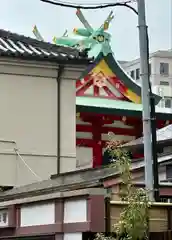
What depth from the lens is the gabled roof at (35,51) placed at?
19625 millimetres

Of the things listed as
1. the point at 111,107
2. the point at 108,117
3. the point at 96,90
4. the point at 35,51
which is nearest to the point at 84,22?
the point at 96,90

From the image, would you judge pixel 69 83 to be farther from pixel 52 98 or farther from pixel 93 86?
pixel 93 86

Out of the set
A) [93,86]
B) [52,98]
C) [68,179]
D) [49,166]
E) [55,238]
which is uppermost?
[93,86]

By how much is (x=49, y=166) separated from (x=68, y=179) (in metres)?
7.25

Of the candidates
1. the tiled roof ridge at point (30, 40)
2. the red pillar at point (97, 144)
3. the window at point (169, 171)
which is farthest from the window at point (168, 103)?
the window at point (169, 171)

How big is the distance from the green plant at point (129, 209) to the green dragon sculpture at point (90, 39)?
18.9 metres

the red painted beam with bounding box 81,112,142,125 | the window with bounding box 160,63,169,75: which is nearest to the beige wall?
the red painted beam with bounding box 81,112,142,125

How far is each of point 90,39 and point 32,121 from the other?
9528 millimetres

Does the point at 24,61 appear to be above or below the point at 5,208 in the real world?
above

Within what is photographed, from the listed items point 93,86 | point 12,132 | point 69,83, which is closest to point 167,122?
point 93,86

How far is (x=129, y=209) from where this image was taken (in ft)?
25.8

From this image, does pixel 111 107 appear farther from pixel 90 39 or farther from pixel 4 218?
pixel 4 218

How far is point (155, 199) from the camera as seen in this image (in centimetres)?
904

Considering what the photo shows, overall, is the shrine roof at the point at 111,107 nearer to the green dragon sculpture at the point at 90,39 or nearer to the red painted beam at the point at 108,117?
A: the red painted beam at the point at 108,117
